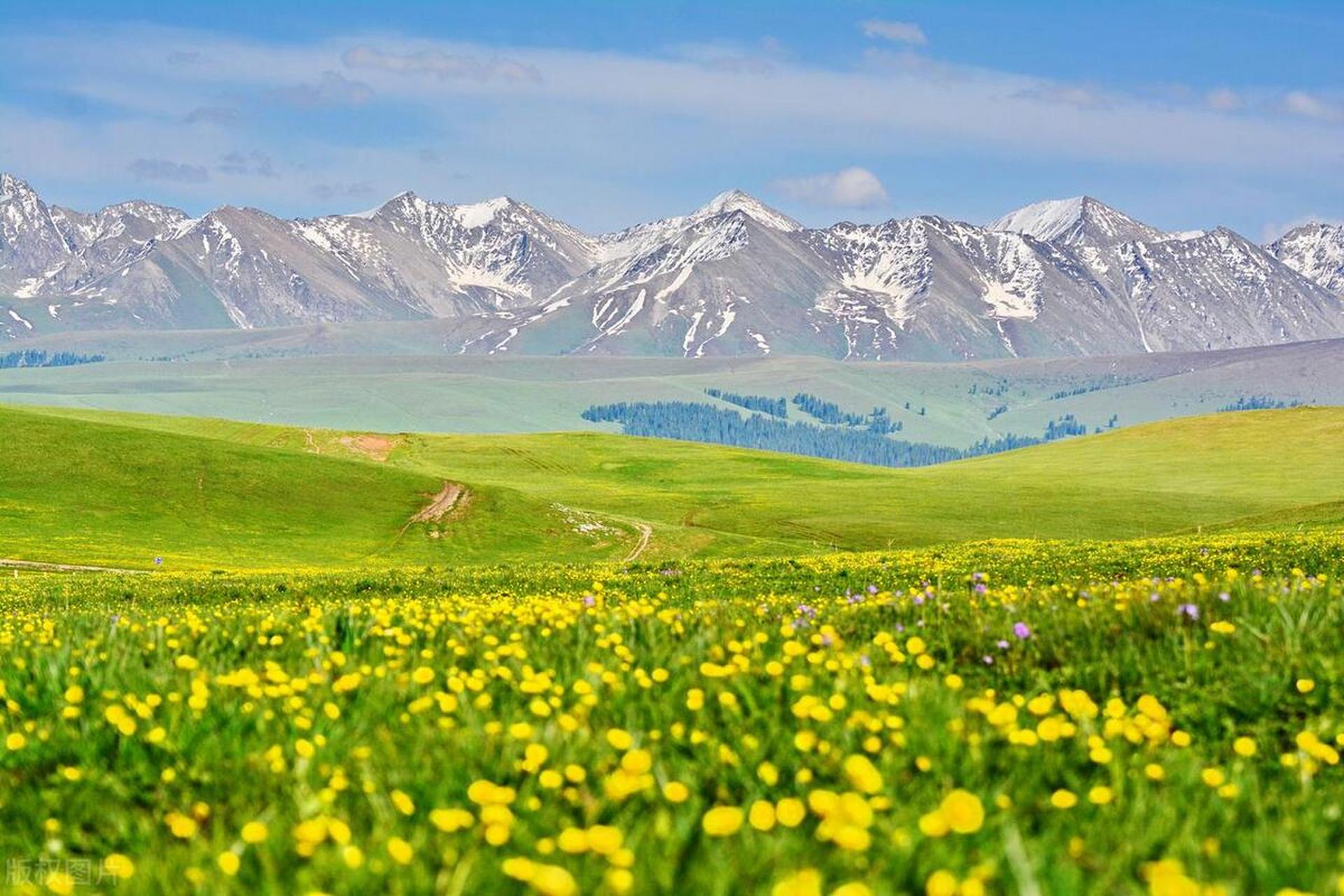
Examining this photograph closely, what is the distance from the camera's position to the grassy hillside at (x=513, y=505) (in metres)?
81.6

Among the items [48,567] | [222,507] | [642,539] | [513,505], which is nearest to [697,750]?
[48,567]

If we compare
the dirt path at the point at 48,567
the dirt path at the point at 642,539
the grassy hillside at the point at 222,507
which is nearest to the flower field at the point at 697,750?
the dirt path at the point at 48,567

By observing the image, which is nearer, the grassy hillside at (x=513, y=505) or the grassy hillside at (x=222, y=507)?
the grassy hillside at (x=222, y=507)

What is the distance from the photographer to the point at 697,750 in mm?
6137

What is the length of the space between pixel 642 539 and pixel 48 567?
1687 inches

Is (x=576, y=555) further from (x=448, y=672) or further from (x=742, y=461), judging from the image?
(x=742, y=461)

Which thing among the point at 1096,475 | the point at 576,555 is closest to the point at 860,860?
the point at 576,555

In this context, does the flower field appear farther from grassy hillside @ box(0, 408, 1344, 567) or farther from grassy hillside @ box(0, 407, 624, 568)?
grassy hillside @ box(0, 407, 624, 568)

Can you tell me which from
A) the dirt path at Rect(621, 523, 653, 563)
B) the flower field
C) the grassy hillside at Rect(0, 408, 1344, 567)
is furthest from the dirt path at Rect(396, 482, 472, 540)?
the flower field

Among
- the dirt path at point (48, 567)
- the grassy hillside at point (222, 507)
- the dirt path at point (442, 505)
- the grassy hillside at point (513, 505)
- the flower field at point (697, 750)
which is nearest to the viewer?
the flower field at point (697, 750)

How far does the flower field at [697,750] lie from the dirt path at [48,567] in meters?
58.3

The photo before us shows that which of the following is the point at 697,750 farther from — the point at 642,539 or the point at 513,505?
the point at 513,505

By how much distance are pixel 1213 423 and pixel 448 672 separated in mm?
214356

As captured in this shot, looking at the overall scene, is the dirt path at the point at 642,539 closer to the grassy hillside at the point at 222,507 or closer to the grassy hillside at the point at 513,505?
the grassy hillside at the point at 513,505
